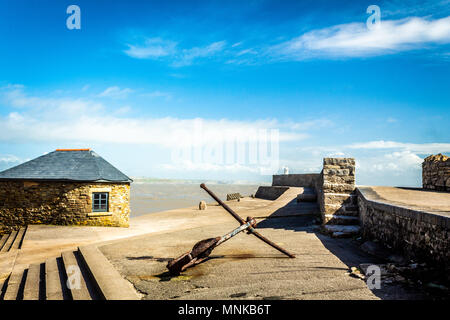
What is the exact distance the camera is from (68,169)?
60.4 feet

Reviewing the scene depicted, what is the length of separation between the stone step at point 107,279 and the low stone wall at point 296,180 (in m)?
19.3

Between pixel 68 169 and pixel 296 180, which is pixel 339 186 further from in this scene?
pixel 296 180

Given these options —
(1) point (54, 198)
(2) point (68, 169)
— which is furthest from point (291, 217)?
(2) point (68, 169)

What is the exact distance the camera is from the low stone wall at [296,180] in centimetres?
2720

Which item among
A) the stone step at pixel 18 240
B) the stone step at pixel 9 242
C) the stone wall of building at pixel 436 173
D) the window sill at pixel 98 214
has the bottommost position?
the stone step at pixel 9 242

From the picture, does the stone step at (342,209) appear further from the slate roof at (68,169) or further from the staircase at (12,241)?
the staircase at (12,241)

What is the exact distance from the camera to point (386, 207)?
7.46 meters

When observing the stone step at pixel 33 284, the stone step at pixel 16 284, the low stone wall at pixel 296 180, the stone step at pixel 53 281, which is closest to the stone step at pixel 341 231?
the stone step at pixel 53 281

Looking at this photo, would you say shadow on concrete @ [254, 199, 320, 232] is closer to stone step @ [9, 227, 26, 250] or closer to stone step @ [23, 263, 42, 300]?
stone step @ [23, 263, 42, 300]

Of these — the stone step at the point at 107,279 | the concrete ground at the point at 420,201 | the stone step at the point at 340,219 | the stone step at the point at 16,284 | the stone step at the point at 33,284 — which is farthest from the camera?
the stone step at the point at 340,219
